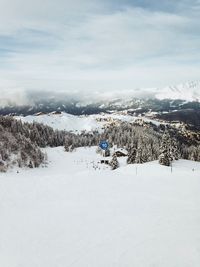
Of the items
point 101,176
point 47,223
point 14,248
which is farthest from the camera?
point 101,176

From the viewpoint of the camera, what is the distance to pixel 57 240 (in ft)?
53.6

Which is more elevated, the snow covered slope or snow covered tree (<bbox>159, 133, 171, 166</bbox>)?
the snow covered slope

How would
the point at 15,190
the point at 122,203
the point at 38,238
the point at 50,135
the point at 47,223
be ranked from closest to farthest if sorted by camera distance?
the point at 38,238 < the point at 47,223 < the point at 122,203 < the point at 15,190 < the point at 50,135

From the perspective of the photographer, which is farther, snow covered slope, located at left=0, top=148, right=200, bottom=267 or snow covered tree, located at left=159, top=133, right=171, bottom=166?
snow covered tree, located at left=159, top=133, right=171, bottom=166

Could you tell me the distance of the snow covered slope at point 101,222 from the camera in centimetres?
1416

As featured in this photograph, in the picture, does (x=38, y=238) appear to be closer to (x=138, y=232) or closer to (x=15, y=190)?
(x=138, y=232)

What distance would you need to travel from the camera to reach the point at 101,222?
61.5 ft

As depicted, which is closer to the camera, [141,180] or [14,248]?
[14,248]

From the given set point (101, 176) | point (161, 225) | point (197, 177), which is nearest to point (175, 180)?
point (197, 177)

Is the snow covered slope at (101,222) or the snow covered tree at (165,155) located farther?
the snow covered tree at (165,155)

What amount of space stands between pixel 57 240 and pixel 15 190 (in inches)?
492

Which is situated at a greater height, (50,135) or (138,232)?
(138,232)

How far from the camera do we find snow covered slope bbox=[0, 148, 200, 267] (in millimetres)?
14164

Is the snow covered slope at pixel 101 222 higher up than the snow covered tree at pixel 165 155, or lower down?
higher up
